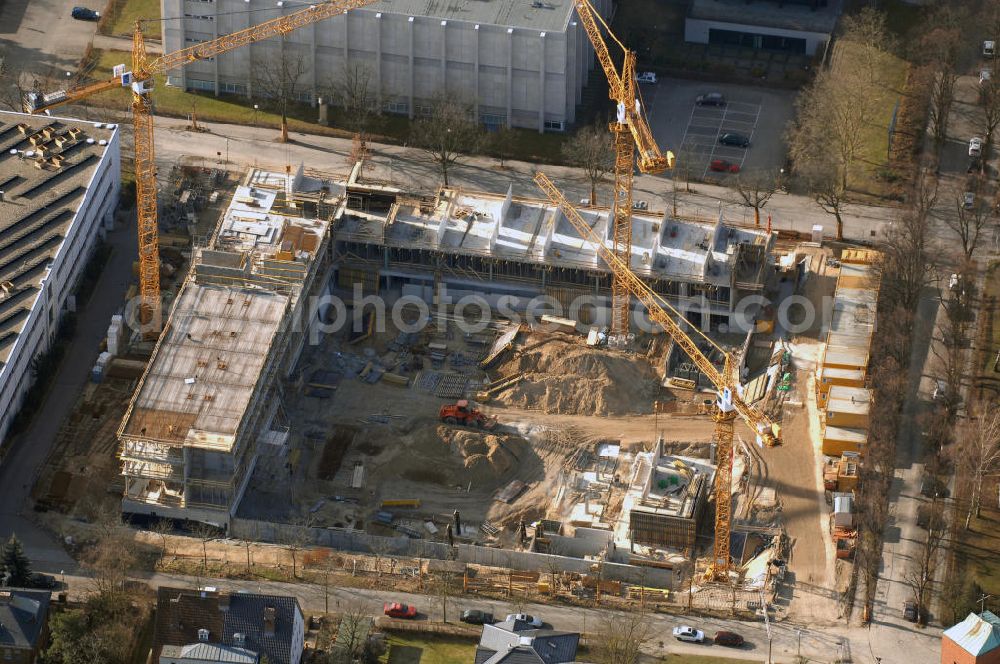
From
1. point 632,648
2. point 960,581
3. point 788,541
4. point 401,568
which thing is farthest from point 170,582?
point 960,581

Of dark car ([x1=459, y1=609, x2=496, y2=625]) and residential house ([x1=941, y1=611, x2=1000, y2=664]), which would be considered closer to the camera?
residential house ([x1=941, y1=611, x2=1000, y2=664])

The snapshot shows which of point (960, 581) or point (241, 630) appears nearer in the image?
point (241, 630)

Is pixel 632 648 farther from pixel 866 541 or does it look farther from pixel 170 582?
pixel 170 582

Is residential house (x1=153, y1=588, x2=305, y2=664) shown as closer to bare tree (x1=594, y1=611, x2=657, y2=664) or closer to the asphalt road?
the asphalt road

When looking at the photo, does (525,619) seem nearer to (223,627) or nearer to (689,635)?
(689,635)

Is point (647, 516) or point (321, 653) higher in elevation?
point (647, 516)

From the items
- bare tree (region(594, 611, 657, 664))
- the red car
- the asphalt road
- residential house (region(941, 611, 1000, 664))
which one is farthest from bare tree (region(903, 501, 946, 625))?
the red car

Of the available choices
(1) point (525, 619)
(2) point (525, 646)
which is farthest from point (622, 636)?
(2) point (525, 646)

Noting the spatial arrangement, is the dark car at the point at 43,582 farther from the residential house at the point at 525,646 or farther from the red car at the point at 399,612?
the residential house at the point at 525,646
